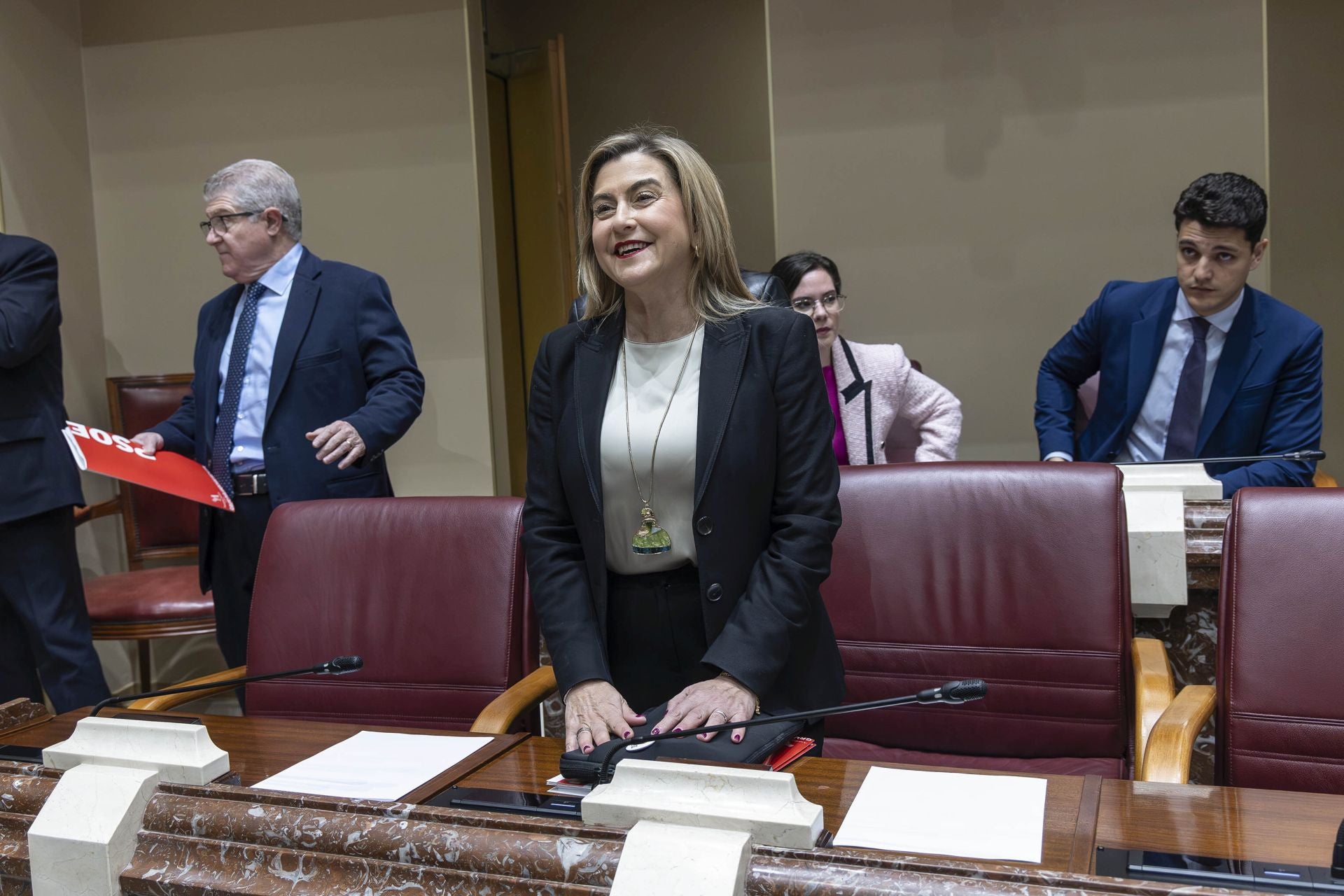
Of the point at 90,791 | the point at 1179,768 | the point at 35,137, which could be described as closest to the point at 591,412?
the point at 90,791

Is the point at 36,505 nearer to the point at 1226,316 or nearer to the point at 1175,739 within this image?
the point at 1175,739

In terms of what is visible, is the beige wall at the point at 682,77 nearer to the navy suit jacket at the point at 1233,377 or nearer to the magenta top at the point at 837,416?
the magenta top at the point at 837,416

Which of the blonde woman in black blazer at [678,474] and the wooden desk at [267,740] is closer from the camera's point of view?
the wooden desk at [267,740]

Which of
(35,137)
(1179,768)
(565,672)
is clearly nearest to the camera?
(1179,768)

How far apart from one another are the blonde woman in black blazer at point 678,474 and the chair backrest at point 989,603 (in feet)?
0.93

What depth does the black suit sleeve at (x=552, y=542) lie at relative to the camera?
64.6 inches

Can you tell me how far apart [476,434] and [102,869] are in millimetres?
2785

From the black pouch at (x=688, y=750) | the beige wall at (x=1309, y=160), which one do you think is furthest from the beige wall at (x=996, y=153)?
the black pouch at (x=688, y=750)

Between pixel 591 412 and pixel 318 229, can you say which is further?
pixel 318 229

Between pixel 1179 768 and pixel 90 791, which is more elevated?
pixel 90 791

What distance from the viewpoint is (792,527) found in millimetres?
1617

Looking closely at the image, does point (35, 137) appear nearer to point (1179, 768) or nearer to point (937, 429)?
point (937, 429)

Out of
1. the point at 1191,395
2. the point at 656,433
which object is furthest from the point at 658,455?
the point at 1191,395

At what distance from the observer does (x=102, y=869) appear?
1.17 metres
